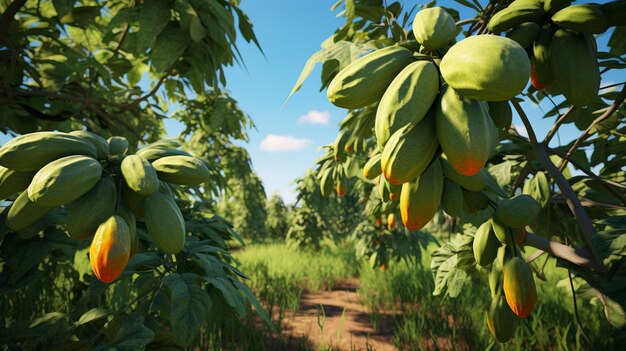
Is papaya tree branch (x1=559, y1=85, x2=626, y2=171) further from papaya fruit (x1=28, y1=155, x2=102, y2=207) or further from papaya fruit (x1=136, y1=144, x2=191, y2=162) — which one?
papaya fruit (x1=28, y1=155, x2=102, y2=207)

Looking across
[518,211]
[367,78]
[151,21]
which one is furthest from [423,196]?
[151,21]

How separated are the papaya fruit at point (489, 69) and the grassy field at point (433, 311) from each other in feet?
4.17

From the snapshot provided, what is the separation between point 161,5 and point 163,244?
3.80ft

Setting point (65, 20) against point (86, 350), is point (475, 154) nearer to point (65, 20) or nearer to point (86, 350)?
point (86, 350)

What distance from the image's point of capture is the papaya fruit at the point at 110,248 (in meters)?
0.60

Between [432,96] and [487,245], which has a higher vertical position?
[432,96]

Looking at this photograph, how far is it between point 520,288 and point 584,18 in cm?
62

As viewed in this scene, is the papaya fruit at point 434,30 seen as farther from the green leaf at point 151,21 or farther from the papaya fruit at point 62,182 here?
the green leaf at point 151,21

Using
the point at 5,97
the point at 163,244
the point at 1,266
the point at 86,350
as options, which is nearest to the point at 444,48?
the point at 163,244

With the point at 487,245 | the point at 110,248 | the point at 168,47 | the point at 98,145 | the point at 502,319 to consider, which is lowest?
the point at 502,319

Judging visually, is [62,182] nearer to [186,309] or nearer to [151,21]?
[186,309]

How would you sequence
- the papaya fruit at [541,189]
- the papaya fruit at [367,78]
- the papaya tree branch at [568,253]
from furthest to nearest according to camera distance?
1. the papaya fruit at [541,189]
2. the papaya tree branch at [568,253]
3. the papaya fruit at [367,78]

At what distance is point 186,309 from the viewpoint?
2.64ft

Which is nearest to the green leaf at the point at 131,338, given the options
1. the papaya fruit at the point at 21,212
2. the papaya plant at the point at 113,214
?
the papaya plant at the point at 113,214
